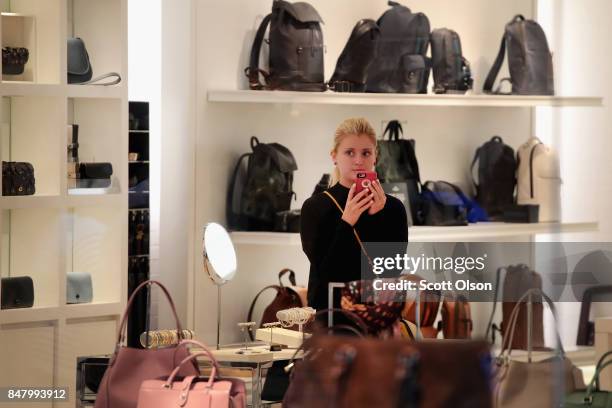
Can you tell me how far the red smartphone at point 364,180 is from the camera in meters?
3.86

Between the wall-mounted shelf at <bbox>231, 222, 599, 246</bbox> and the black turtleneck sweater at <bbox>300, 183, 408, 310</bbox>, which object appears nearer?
the black turtleneck sweater at <bbox>300, 183, 408, 310</bbox>

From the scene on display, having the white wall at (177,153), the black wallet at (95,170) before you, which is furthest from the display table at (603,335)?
the black wallet at (95,170)

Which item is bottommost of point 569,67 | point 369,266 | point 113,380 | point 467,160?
point 113,380

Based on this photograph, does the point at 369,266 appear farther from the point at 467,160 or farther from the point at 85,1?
the point at 467,160

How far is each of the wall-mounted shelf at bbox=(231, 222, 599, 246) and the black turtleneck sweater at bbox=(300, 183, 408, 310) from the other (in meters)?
1.35

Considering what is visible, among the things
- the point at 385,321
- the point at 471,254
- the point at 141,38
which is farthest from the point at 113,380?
the point at 471,254

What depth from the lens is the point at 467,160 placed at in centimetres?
623

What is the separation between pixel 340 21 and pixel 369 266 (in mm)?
2332

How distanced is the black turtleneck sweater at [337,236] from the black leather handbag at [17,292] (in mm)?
1443

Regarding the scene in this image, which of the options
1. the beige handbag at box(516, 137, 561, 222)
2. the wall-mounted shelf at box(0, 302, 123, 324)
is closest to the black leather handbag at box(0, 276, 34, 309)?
the wall-mounted shelf at box(0, 302, 123, 324)

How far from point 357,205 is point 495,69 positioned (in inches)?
100

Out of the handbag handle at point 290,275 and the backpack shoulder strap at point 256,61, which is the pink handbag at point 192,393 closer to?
the handbag handle at point 290,275

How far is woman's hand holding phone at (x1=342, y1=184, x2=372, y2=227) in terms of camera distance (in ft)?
12.6

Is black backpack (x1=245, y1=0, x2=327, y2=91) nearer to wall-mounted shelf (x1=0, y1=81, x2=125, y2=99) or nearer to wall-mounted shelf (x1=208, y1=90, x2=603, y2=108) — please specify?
wall-mounted shelf (x1=208, y1=90, x2=603, y2=108)
